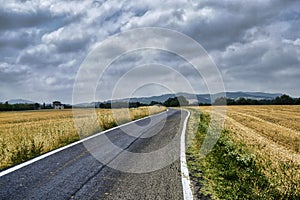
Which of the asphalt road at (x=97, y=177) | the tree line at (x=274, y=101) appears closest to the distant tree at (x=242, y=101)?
the tree line at (x=274, y=101)

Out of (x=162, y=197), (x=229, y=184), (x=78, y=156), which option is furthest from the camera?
(x=78, y=156)

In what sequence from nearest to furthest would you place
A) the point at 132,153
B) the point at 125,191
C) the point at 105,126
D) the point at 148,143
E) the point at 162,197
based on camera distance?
the point at 162,197
the point at 125,191
the point at 132,153
the point at 148,143
the point at 105,126

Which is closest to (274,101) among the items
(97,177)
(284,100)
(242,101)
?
(284,100)

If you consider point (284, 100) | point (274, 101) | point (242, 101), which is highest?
point (242, 101)

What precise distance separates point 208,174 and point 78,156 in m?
3.96

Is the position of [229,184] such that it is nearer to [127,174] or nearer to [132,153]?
[127,174]

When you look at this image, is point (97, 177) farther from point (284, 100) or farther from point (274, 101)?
point (274, 101)

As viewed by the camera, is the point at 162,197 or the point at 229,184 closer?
the point at 162,197

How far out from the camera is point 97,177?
686cm

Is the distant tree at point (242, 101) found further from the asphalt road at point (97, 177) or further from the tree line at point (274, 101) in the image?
the asphalt road at point (97, 177)

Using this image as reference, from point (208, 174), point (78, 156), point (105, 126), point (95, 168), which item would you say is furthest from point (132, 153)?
point (105, 126)

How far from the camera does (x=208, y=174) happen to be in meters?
7.35

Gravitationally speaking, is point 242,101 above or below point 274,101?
above

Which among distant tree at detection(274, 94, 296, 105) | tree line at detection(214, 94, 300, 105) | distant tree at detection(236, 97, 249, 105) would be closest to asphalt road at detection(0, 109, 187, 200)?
tree line at detection(214, 94, 300, 105)
